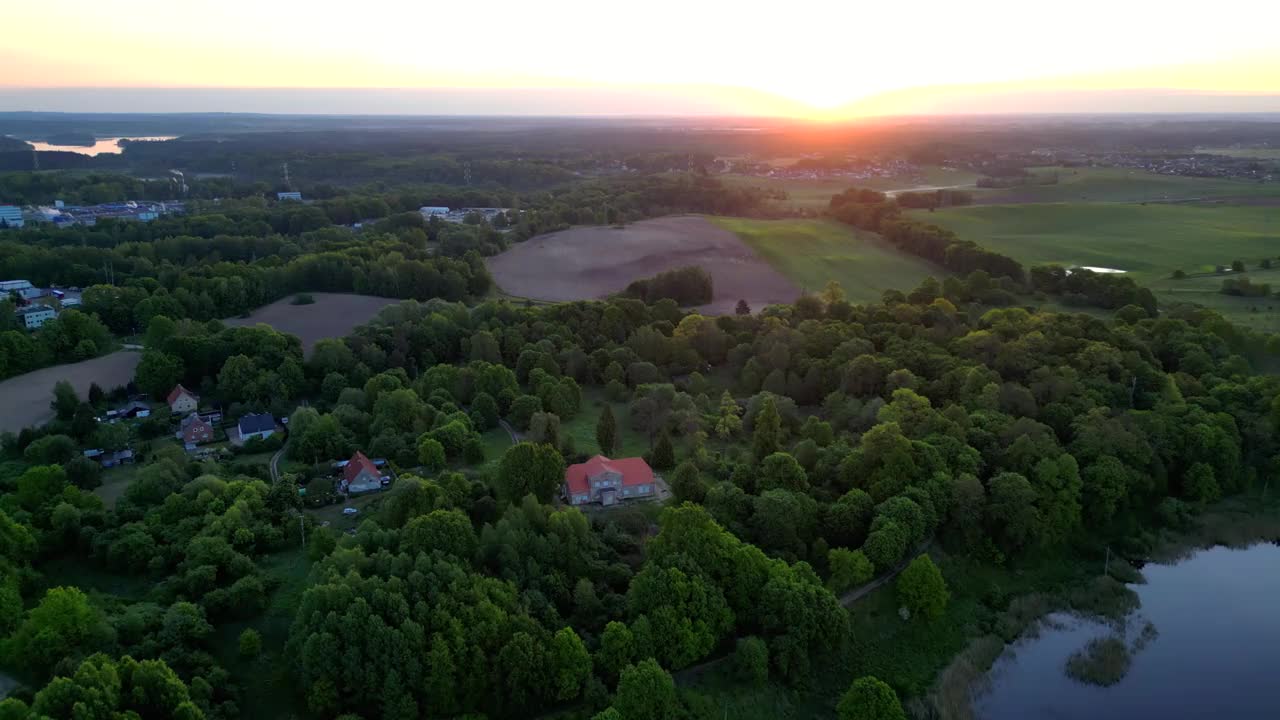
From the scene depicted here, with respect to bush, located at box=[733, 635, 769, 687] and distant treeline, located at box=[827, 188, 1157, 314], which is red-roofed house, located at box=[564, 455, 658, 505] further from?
distant treeline, located at box=[827, 188, 1157, 314]

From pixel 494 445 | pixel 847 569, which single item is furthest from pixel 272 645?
pixel 847 569

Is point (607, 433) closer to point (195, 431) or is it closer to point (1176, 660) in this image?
point (195, 431)

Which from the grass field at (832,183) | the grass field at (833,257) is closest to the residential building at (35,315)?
the grass field at (833,257)

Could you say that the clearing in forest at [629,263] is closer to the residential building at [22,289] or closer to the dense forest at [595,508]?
the dense forest at [595,508]

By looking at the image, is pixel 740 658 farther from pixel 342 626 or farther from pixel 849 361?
pixel 849 361

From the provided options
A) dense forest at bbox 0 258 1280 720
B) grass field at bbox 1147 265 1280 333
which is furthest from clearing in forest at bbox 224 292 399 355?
grass field at bbox 1147 265 1280 333

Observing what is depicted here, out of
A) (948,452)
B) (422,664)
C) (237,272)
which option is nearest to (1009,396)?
(948,452)
